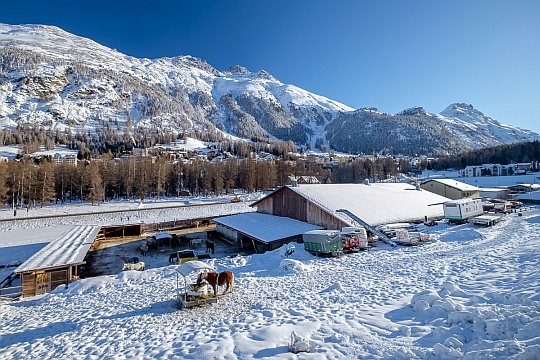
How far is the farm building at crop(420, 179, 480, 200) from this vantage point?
147ft

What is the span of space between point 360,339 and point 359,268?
8911 mm

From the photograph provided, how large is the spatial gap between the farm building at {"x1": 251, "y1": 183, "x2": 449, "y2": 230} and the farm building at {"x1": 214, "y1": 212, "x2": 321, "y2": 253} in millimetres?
1186

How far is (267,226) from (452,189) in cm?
3464

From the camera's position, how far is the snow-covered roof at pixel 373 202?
28641 mm

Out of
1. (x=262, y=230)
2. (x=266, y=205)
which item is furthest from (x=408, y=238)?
(x=266, y=205)

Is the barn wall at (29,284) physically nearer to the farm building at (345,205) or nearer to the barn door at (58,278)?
the barn door at (58,278)

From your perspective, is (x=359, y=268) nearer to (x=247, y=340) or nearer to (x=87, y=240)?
(x=247, y=340)

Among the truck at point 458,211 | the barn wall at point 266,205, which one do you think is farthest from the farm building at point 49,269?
the truck at point 458,211

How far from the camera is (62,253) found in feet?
70.6

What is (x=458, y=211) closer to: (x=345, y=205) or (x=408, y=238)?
(x=408, y=238)

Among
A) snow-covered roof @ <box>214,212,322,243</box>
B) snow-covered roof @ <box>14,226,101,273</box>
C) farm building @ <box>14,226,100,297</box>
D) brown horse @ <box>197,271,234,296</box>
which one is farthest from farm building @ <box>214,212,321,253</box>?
farm building @ <box>14,226,100,297</box>

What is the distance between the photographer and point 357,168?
128000mm

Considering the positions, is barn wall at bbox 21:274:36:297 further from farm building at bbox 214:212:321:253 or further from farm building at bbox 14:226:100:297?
farm building at bbox 214:212:321:253

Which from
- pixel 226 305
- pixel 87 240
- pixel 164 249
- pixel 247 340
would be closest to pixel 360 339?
pixel 247 340
